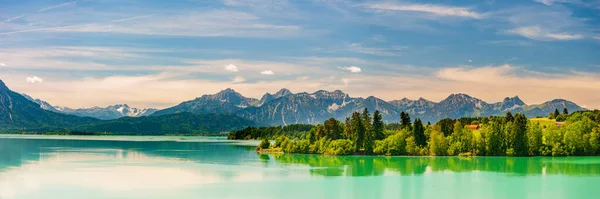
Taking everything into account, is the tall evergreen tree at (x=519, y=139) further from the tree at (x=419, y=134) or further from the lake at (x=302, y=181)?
the lake at (x=302, y=181)

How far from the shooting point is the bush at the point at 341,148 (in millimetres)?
107938

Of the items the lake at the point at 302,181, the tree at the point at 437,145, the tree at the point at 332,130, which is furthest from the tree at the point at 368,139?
the lake at the point at 302,181

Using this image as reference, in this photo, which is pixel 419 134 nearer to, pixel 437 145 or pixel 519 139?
pixel 437 145

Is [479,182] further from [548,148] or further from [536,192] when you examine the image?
[548,148]

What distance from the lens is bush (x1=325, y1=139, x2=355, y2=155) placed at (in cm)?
10794

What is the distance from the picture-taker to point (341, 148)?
10794 centimetres

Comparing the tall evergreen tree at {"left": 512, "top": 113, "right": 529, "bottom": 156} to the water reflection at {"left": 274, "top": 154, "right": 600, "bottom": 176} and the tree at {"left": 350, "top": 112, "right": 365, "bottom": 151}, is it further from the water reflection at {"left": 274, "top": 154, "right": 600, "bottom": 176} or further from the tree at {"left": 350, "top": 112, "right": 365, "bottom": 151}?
the tree at {"left": 350, "top": 112, "right": 365, "bottom": 151}

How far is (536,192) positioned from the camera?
52844 millimetres

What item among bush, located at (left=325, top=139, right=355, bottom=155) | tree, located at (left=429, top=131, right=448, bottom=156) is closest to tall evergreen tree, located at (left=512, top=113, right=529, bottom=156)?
tree, located at (left=429, top=131, right=448, bottom=156)

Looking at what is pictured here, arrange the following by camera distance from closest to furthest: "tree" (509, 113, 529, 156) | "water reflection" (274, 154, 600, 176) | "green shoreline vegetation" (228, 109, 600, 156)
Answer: "water reflection" (274, 154, 600, 176) < "tree" (509, 113, 529, 156) < "green shoreline vegetation" (228, 109, 600, 156)

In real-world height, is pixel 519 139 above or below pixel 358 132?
below

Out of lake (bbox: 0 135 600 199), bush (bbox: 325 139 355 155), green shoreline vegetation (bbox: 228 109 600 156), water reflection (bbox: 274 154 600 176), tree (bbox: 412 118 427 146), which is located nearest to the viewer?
lake (bbox: 0 135 600 199)

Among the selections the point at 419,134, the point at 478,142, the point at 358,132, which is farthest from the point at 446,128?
the point at 358,132

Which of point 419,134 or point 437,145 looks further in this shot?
point 419,134
